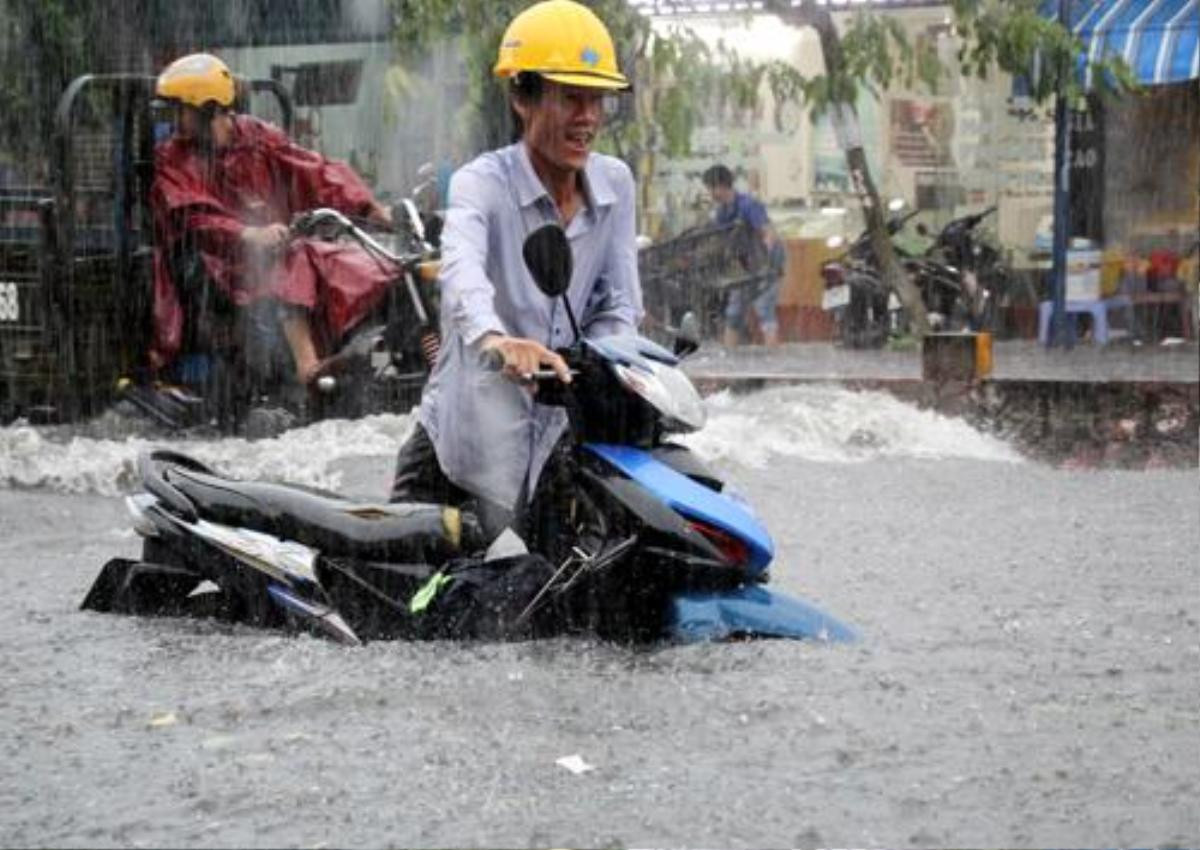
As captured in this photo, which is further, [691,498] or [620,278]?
[620,278]

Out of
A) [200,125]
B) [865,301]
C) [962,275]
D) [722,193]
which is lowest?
[865,301]

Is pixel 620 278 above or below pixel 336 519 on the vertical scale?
above

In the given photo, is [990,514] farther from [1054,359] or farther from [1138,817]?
[1054,359]

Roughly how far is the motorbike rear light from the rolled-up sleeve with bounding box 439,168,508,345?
2.52 ft

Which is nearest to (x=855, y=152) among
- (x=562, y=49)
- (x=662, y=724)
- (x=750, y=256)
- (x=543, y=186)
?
(x=750, y=256)

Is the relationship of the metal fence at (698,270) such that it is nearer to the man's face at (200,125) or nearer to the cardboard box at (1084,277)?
the cardboard box at (1084,277)

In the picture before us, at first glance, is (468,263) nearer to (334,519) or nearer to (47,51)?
(334,519)

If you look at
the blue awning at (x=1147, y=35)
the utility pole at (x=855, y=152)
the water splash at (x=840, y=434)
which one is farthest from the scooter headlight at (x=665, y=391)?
the blue awning at (x=1147, y=35)

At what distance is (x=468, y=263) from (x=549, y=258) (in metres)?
0.43

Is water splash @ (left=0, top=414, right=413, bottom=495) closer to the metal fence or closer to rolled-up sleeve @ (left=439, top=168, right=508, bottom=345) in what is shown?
rolled-up sleeve @ (left=439, top=168, right=508, bottom=345)

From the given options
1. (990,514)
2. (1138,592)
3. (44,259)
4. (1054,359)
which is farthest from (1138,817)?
(1054,359)

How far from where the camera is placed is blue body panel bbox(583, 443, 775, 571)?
554cm

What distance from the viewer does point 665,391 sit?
5543 millimetres

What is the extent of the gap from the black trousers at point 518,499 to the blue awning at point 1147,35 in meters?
13.3
